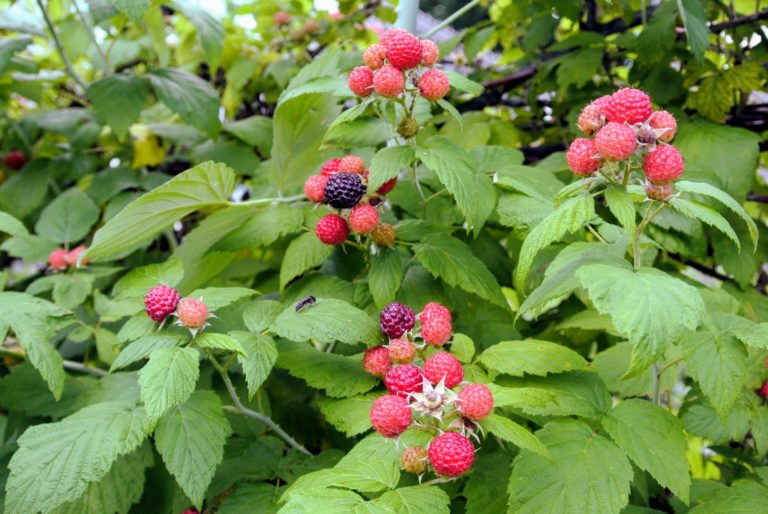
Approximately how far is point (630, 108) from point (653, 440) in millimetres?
432

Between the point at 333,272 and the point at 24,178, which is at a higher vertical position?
the point at 333,272

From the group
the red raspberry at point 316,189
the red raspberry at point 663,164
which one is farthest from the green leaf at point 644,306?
the red raspberry at point 316,189

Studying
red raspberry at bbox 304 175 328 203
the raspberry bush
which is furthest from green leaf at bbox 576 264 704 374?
red raspberry at bbox 304 175 328 203

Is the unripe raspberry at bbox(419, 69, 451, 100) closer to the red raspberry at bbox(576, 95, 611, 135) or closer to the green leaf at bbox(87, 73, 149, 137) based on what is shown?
the red raspberry at bbox(576, 95, 611, 135)

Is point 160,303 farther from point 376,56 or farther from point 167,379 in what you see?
point 376,56

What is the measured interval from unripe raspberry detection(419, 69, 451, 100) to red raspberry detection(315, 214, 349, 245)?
0.78 feet

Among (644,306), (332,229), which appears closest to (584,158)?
(644,306)

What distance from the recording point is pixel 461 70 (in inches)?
89.2

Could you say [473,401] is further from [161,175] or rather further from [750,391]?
[161,175]

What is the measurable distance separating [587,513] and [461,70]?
1724mm

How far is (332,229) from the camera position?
106 cm

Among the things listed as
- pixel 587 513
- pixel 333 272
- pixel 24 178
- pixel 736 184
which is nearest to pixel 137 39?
pixel 24 178

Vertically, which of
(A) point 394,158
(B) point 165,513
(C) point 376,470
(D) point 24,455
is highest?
(A) point 394,158

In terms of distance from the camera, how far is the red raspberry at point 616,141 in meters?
0.76
